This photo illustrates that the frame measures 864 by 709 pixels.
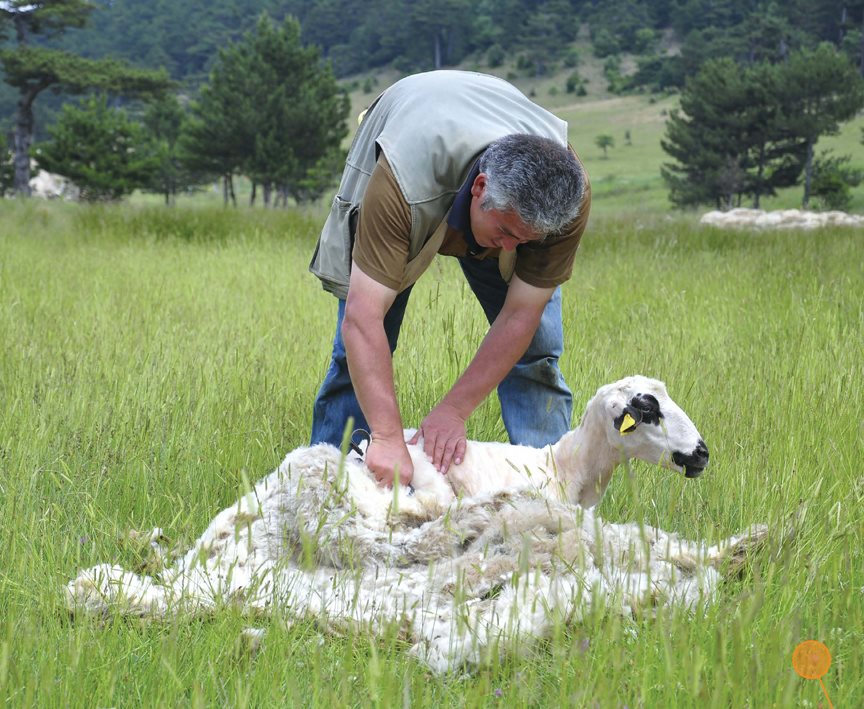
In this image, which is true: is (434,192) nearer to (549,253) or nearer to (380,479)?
(549,253)

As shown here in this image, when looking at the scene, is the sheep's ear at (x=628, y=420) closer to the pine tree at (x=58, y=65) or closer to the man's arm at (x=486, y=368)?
the man's arm at (x=486, y=368)

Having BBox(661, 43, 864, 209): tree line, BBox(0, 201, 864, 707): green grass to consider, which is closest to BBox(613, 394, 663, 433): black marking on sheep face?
BBox(0, 201, 864, 707): green grass

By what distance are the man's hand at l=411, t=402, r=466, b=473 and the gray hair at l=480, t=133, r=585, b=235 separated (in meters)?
0.87

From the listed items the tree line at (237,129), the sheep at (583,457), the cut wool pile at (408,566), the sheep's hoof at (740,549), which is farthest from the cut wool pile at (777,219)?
the tree line at (237,129)

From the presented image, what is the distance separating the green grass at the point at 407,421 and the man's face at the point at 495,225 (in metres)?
1.01

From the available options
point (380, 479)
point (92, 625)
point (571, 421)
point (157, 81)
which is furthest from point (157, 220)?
point (157, 81)

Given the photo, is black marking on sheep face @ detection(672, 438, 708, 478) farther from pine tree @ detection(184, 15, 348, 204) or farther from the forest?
pine tree @ detection(184, 15, 348, 204)

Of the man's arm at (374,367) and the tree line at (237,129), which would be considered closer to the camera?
the man's arm at (374,367)

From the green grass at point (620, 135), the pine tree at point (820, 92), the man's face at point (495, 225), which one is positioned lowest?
the green grass at point (620, 135)

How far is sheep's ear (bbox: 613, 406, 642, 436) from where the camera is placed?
311 centimetres

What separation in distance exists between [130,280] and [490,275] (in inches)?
198

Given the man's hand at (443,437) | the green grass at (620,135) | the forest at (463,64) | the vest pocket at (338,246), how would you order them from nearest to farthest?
the man's hand at (443,437), the vest pocket at (338,246), the forest at (463,64), the green grass at (620,135)

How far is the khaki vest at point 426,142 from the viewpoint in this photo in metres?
3.31

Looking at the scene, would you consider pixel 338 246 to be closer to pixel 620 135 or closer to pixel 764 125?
pixel 764 125
